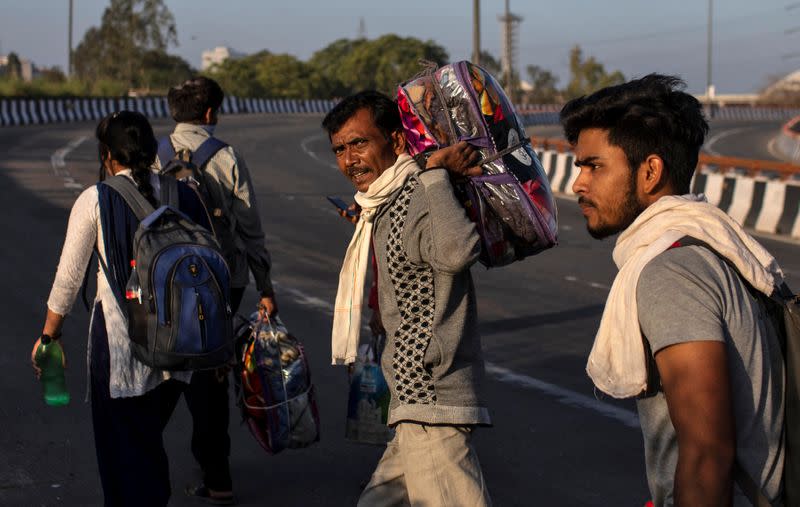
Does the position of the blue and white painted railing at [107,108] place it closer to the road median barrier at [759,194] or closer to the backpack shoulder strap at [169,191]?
the road median barrier at [759,194]

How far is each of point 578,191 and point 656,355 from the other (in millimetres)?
530

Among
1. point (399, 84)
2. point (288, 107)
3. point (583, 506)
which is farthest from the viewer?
point (288, 107)

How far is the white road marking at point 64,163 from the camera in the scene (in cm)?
2227

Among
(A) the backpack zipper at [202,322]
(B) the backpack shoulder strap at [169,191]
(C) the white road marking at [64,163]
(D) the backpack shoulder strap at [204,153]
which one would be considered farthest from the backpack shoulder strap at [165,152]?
(C) the white road marking at [64,163]

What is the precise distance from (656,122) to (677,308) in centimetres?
47

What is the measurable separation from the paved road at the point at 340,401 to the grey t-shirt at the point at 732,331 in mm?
2881

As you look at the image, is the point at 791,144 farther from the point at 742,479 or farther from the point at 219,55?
the point at 219,55

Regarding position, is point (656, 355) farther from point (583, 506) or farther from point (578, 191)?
point (583, 506)

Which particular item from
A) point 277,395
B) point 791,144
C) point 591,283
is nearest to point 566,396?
point 277,395

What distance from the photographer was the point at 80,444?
675 cm

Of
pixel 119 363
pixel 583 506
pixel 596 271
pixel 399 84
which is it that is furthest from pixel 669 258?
pixel 596 271

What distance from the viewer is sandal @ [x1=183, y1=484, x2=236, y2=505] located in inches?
225

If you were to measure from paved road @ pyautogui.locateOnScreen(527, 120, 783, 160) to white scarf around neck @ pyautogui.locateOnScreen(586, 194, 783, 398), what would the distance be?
3701cm

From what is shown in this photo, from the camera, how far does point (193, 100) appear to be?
20.0 feet
